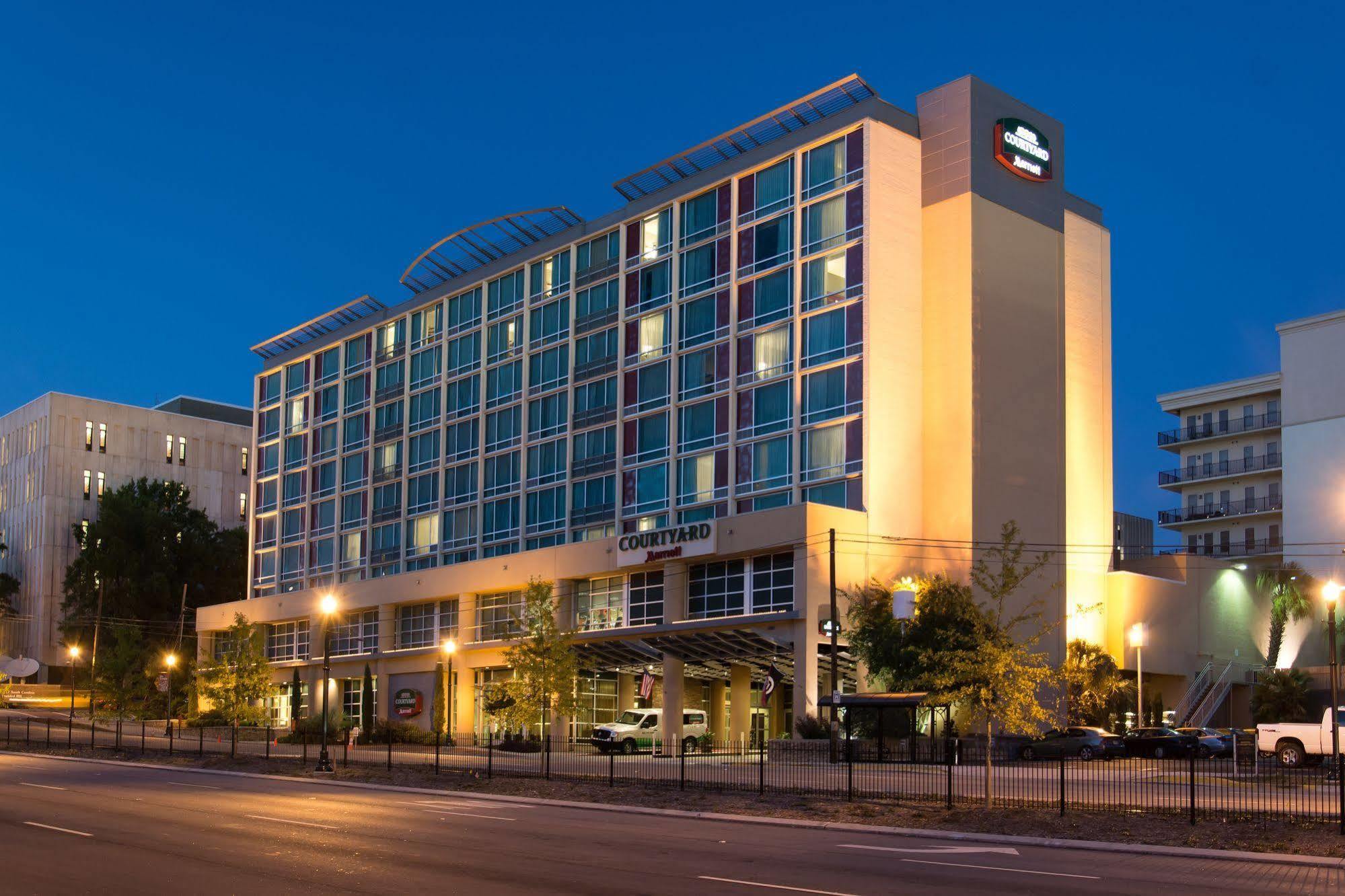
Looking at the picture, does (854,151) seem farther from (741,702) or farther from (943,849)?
(943,849)

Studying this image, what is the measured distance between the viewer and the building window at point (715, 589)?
62625 mm

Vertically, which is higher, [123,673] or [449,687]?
[449,687]

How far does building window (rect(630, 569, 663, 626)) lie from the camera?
66.7 m

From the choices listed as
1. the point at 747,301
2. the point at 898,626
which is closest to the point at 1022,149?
the point at 747,301

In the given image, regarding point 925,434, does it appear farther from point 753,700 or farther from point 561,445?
point 561,445

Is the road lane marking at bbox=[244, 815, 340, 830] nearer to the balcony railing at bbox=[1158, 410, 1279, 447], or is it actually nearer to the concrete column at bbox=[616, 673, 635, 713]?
the concrete column at bbox=[616, 673, 635, 713]

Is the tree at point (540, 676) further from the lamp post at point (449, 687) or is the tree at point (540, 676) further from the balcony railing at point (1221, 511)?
the balcony railing at point (1221, 511)

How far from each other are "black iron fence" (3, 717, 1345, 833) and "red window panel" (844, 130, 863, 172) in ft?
86.3

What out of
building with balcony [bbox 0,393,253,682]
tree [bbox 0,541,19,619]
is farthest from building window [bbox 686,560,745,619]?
tree [bbox 0,541,19,619]

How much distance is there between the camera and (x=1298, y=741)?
45.6 metres

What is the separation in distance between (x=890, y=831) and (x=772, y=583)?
3311cm

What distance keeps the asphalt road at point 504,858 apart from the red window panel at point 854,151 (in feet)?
128

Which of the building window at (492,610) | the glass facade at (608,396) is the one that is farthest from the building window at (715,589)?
the building window at (492,610)

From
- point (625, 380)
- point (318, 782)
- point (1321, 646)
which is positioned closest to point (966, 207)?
point (625, 380)
